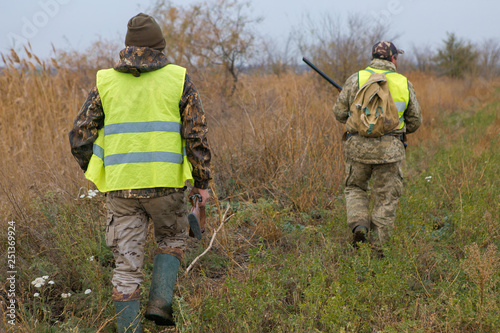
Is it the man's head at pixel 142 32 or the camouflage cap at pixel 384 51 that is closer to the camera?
the man's head at pixel 142 32

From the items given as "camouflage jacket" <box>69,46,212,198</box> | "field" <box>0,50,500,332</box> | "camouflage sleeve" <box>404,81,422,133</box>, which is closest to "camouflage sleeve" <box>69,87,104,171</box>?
"camouflage jacket" <box>69,46,212,198</box>

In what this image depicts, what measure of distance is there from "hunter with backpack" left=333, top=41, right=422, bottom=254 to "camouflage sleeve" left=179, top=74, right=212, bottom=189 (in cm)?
165

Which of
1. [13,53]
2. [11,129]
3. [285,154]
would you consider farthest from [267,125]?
[13,53]

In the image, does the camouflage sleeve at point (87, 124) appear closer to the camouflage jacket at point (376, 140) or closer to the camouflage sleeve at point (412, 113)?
the camouflage jacket at point (376, 140)

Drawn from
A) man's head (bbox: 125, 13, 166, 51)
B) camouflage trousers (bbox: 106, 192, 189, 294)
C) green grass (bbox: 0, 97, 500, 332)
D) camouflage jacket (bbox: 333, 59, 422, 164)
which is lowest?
green grass (bbox: 0, 97, 500, 332)

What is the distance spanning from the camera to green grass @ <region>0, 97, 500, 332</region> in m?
2.58

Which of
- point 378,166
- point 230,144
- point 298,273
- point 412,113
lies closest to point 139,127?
point 298,273

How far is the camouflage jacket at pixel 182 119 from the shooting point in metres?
2.43

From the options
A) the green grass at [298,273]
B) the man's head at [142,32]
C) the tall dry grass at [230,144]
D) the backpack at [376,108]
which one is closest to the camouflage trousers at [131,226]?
the green grass at [298,273]

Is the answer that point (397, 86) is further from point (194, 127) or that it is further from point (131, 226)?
point (131, 226)

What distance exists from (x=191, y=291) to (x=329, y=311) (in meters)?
1.12

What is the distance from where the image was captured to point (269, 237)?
402 centimetres

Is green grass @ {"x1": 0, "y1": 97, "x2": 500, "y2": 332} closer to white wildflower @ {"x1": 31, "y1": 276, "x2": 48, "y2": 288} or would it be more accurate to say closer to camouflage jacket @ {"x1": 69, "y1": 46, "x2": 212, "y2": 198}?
white wildflower @ {"x1": 31, "y1": 276, "x2": 48, "y2": 288}

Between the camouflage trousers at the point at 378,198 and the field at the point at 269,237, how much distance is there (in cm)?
16
